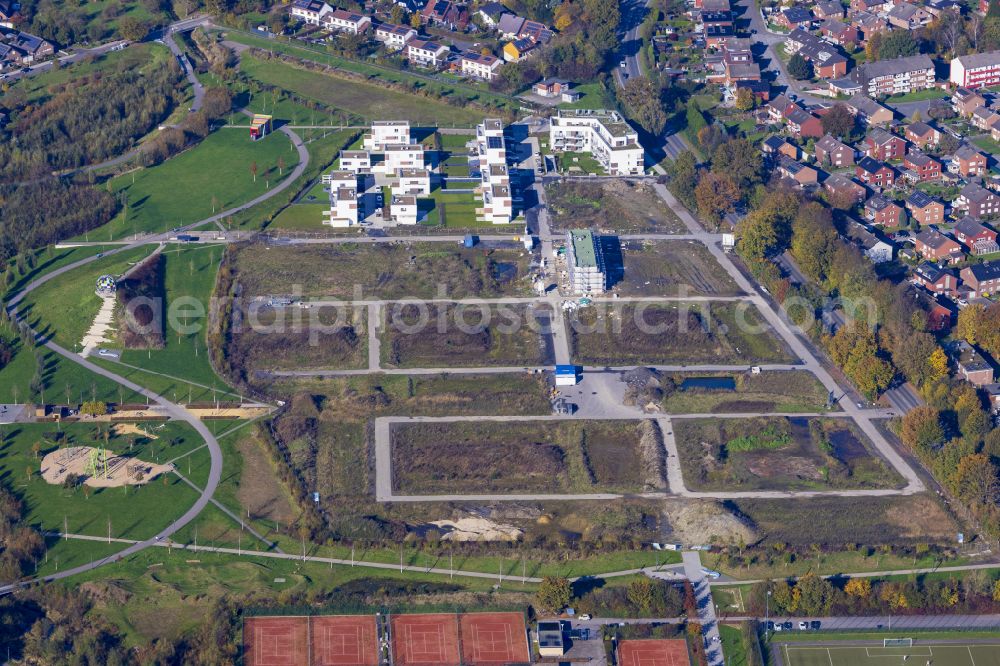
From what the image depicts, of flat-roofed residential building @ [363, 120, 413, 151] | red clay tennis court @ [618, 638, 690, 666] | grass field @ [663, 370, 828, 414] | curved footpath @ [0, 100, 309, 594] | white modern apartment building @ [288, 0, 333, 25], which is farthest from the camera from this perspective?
white modern apartment building @ [288, 0, 333, 25]

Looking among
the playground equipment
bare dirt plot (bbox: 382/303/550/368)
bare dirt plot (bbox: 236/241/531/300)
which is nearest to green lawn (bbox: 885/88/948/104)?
bare dirt plot (bbox: 236/241/531/300)

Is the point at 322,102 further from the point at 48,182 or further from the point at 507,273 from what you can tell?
the point at 507,273

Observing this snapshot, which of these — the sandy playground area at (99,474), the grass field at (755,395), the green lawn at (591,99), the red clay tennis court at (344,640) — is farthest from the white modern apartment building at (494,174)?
the red clay tennis court at (344,640)

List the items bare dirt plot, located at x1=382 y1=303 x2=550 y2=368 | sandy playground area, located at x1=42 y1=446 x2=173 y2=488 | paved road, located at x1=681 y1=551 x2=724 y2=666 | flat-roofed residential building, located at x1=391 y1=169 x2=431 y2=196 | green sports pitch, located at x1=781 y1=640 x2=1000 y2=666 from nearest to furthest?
green sports pitch, located at x1=781 y1=640 x2=1000 y2=666
paved road, located at x1=681 y1=551 x2=724 y2=666
sandy playground area, located at x1=42 y1=446 x2=173 y2=488
bare dirt plot, located at x1=382 y1=303 x2=550 y2=368
flat-roofed residential building, located at x1=391 y1=169 x2=431 y2=196

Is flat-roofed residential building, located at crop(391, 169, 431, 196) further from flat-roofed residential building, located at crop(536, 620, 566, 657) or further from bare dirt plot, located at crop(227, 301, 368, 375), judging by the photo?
Answer: flat-roofed residential building, located at crop(536, 620, 566, 657)

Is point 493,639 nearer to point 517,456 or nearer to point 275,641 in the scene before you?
point 275,641

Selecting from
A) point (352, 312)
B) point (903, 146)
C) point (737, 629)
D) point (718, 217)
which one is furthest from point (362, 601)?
point (903, 146)
